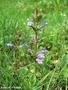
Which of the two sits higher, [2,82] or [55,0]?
[2,82]

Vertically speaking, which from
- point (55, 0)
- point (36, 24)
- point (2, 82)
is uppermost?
point (36, 24)

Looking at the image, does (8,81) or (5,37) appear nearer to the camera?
(8,81)

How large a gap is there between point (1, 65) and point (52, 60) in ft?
1.58

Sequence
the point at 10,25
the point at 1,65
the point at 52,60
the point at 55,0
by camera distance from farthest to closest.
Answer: the point at 55,0
the point at 10,25
the point at 52,60
the point at 1,65

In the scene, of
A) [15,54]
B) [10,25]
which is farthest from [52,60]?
[10,25]

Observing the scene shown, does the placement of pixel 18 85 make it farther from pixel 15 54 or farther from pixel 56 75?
pixel 15 54

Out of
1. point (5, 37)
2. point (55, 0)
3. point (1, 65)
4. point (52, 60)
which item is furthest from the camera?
point (55, 0)

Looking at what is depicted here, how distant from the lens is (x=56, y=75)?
285cm

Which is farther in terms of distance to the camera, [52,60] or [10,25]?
[10,25]

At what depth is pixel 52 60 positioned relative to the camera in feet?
10.8

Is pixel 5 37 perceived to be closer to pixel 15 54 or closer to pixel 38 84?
pixel 15 54

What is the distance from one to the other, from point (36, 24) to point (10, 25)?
140 centimetres

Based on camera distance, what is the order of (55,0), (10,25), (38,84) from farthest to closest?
(55,0), (10,25), (38,84)

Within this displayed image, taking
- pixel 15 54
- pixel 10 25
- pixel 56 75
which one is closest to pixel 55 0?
pixel 10 25
